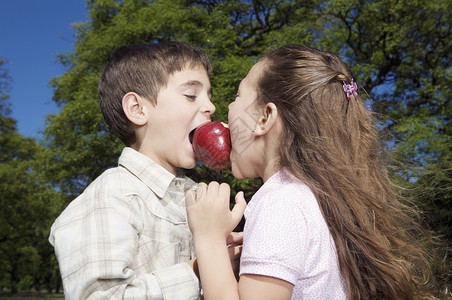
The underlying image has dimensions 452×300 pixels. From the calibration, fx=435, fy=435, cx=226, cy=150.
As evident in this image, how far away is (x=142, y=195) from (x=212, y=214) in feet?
1.74

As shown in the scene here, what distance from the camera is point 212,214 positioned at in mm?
1848

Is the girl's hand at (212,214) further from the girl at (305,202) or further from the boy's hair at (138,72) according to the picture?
the boy's hair at (138,72)

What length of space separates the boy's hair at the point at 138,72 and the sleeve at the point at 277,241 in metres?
1.29

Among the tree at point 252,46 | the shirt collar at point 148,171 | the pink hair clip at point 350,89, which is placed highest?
the tree at point 252,46

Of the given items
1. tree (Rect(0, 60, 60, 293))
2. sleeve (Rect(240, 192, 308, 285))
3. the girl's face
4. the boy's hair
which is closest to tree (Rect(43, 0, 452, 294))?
tree (Rect(0, 60, 60, 293))

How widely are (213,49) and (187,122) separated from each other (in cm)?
1250

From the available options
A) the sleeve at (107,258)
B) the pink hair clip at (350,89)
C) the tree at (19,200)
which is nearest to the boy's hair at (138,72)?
the sleeve at (107,258)

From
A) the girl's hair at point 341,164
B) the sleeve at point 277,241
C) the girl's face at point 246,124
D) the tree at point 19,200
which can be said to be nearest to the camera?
the sleeve at point 277,241

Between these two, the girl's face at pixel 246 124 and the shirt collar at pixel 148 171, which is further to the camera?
the shirt collar at pixel 148 171

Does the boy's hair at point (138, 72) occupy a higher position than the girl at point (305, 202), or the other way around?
the boy's hair at point (138, 72)

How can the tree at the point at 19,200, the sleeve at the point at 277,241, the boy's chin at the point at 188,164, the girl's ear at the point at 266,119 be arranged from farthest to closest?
1. the tree at the point at 19,200
2. the boy's chin at the point at 188,164
3. the girl's ear at the point at 266,119
4. the sleeve at the point at 277,241

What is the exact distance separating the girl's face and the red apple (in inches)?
9.1

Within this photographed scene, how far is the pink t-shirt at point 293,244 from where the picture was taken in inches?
61.3

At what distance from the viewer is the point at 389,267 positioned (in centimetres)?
183
